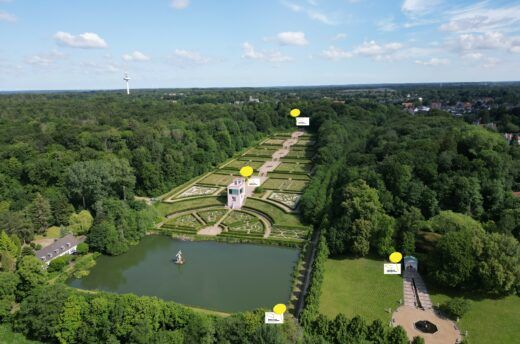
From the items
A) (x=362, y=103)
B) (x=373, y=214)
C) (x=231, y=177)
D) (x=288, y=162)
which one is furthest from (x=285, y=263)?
(x=362, y=103)

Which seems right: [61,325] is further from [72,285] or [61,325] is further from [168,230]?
[168,230]

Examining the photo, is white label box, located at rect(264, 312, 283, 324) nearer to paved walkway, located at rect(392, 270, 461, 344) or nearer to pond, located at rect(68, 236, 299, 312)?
pond, located at rect(68, 236, 299, 312)

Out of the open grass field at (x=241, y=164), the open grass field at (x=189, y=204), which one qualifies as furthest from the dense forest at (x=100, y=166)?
the open grass field at (x=189, y=204)

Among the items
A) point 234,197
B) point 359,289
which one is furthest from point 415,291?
point 234,197

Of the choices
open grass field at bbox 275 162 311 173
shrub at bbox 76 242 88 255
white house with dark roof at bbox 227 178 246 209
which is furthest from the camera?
open grass field at bbox 275 162 311 173

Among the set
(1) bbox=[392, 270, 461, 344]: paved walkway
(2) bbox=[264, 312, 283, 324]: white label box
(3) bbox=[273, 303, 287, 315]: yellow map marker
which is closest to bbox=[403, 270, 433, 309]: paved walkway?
(1) bbox=[392, 270, 461, 344]: paved walkway

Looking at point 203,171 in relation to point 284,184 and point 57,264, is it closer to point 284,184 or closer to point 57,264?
point 284,184
